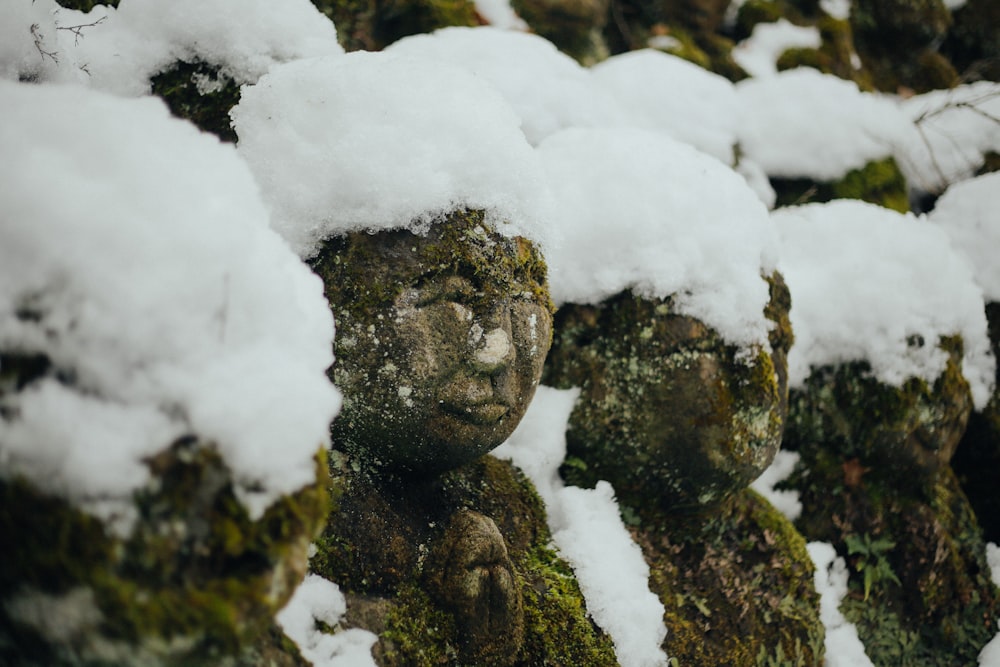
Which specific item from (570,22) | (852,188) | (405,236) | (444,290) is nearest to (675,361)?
(444,290)

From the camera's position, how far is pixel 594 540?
3.17 meters

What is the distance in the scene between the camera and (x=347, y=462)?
2.51m

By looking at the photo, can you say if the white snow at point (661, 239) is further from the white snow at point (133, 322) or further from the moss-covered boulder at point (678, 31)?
the moss-covered boulder at point (678, 31)

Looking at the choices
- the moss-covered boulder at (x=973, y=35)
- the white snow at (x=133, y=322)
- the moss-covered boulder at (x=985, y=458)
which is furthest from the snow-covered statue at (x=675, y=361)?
the moss-covered boulder at (x=973, y=35)

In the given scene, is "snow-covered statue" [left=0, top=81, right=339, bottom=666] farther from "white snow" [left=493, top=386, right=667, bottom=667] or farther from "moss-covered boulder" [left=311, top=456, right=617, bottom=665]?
"white snow" [left=493, top=386, right=667, bottom=667]

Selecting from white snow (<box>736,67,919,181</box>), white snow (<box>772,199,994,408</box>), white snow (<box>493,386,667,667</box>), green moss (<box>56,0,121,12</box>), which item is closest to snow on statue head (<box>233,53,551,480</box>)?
white snow (<box>493,386,667,667</box>)

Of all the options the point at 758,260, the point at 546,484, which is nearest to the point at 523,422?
the point at 546,484

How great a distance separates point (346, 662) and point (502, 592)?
60cm

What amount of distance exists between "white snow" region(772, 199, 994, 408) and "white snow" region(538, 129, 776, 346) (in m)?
1.02

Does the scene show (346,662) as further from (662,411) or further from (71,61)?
(71,61)

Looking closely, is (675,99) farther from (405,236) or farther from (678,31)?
(405,236)

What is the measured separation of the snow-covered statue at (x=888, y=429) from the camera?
420 cm

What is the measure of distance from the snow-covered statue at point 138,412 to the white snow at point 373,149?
737 mm

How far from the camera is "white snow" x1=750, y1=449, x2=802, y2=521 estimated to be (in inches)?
171
